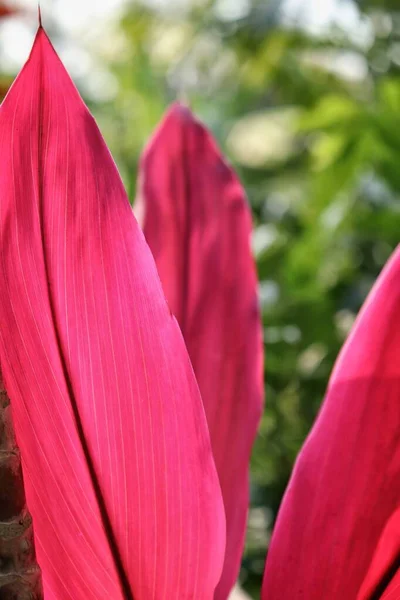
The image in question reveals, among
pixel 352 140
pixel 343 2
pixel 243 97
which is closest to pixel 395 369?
pixel 352 140

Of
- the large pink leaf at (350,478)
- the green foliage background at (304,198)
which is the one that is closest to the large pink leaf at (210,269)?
the large pink leaf at (350,478)

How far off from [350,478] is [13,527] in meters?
0.08

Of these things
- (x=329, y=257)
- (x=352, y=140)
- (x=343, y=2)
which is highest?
(x=343, y=2)

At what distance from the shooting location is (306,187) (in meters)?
0.74

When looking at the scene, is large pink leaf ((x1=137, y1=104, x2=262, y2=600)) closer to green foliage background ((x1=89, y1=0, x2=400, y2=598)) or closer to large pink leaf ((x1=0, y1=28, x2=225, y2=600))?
large pink leaf ((x1=0, y1=28, x2=225, y2=600))

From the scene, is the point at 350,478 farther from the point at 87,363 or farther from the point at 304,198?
the point at 304,198

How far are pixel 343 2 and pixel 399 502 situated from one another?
26.0 inches

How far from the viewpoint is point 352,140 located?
580 mm

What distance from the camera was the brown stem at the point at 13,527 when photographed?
0.14 meters

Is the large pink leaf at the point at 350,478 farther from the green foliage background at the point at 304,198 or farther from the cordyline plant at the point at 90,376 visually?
Answer: the green foliage background at the point at 304,198

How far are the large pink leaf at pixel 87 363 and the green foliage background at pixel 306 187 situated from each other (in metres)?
0.22

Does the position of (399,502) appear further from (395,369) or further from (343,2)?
(343,2)

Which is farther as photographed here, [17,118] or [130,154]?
[130,154]

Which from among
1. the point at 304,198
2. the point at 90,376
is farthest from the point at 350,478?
the point at 304,198
